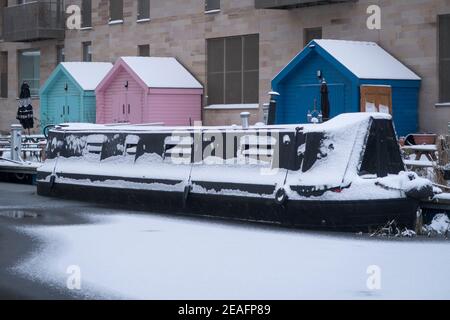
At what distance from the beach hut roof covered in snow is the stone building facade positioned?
0.42 m

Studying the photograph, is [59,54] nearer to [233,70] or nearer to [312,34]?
[233,70]

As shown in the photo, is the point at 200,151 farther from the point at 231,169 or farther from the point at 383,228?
the point at 383,228

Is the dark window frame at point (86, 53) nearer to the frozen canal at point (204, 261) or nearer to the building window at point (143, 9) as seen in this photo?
the building window at point (143, 9)

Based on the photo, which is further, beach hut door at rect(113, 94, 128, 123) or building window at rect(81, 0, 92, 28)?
building window at rect(81, 0, 92, 28)

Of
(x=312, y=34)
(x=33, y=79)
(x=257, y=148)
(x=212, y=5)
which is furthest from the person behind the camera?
(x=33, y=79)

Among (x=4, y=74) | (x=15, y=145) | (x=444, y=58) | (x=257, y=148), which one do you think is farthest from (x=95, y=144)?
(x=4, y=74)

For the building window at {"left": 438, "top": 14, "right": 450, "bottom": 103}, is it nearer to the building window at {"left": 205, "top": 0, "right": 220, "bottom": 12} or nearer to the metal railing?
the building window at {"left": 205, "top": 0, "right": 220, "bottom": 12}

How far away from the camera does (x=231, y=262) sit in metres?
10.6

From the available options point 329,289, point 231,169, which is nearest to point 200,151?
point 231,169

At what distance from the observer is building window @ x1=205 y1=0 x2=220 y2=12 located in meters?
31.8

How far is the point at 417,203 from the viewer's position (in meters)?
13.3

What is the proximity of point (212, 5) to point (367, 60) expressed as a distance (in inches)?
341

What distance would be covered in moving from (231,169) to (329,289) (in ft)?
19.5

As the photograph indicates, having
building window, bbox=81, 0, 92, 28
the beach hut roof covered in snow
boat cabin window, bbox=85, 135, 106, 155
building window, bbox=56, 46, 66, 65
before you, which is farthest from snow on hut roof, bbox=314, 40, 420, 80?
building window, bbox=56, 46, 66, 65
